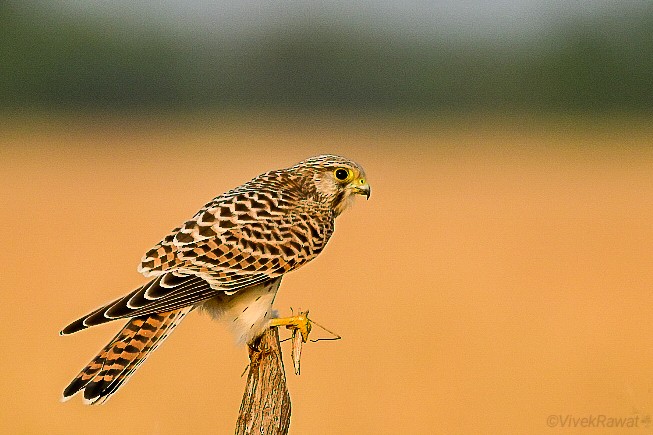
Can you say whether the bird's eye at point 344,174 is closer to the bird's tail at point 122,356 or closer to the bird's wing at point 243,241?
the bird's wing at point 243,241

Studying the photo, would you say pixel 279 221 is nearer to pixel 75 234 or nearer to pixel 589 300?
pixel 589 300

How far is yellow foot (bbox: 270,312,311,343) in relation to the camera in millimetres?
4660

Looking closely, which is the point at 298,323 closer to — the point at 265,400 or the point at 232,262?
the point at 232,262

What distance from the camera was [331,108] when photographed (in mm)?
43438

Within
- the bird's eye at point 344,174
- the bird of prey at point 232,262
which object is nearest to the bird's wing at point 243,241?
the bird of prey at point 232,262

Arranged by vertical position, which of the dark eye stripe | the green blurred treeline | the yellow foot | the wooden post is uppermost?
the green blurred treeline

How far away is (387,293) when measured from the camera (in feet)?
43.1

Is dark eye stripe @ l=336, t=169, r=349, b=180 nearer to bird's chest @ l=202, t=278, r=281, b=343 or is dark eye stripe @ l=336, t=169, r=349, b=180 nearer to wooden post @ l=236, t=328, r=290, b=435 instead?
bird's chest @ l=202, t=278, r=281, b=343

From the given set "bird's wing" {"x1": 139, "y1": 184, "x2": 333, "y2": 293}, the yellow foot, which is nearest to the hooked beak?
"bird's wing" {"x1": 139, "y1": 184, "x2": 333, "y2": 293}

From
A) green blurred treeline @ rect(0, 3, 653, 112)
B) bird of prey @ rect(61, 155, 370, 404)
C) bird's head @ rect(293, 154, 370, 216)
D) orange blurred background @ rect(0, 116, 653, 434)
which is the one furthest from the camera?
green blurred treeline @ rect(0, 3, 653, 112)

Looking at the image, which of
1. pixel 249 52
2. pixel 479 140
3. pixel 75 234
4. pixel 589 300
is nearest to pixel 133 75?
pixel 249 52

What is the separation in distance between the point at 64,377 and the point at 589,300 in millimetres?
6972

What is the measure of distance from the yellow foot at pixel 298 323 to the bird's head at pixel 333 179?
40.4 inches

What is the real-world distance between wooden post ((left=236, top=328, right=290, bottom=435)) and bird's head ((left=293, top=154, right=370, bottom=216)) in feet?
4.96
